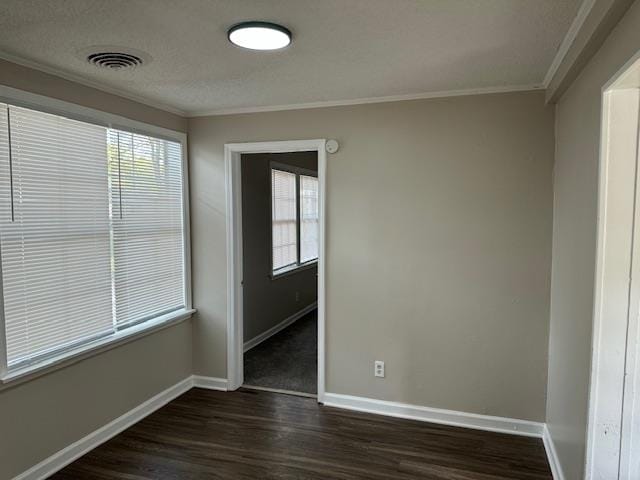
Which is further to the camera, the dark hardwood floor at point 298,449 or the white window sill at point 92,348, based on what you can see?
the dark hardwood floor at point 298,449

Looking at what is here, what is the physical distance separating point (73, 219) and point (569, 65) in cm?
291

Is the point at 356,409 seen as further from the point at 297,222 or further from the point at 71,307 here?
the point at 297,222

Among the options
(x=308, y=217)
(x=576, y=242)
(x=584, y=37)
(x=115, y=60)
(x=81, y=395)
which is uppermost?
(x=115, y=60)

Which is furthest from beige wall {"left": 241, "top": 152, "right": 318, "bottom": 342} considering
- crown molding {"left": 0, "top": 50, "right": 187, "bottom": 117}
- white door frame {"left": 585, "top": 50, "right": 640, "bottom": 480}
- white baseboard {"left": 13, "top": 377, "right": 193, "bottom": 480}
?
white door frame {"left": 585, "top": 50, "right": 640, "bottom": 480}

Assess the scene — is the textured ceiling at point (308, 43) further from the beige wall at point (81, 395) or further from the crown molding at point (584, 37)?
the beige wall at point (81, 395)

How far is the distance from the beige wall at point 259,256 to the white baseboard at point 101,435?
3.60 feet

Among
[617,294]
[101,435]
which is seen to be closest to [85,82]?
[101,435]

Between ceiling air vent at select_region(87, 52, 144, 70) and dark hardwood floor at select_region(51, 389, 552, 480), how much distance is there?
2384 mm

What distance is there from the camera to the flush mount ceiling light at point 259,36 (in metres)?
1.89

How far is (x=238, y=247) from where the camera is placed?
3.76 metres

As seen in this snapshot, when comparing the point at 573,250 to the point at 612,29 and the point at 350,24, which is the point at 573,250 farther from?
the point at 350,24

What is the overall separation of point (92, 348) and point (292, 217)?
3.45 meters

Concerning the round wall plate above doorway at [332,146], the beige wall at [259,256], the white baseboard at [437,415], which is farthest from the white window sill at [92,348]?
the round wall plate above doorway at [332,146]

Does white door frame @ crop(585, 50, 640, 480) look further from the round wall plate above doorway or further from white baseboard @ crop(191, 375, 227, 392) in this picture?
white baseboard @ crop(191, 375, 227, 392)
